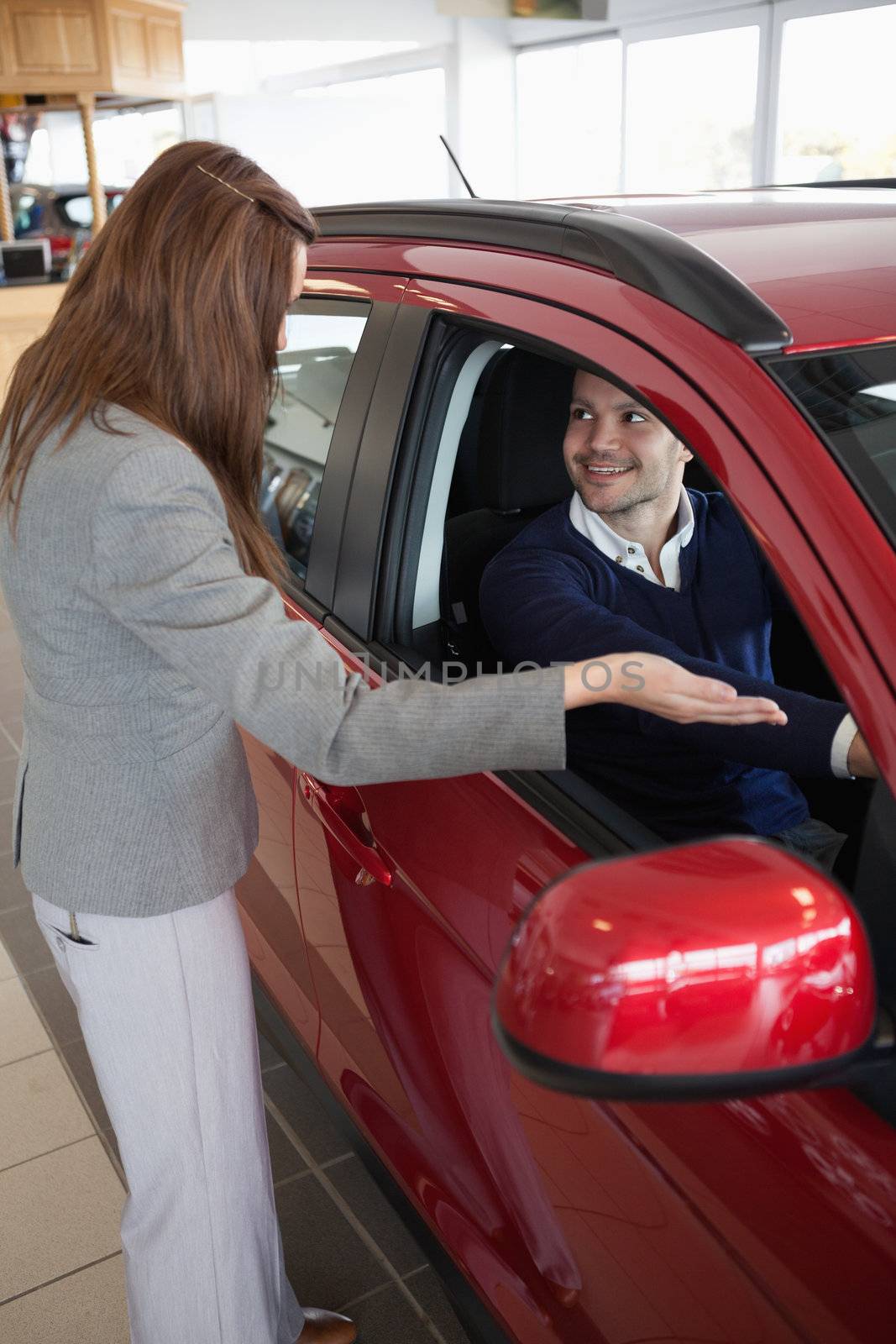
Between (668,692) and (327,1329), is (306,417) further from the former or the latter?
(327,1329)

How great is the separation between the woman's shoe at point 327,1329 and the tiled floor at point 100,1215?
0.05 meters

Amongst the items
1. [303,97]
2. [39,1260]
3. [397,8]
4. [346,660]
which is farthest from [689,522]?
[303,97]

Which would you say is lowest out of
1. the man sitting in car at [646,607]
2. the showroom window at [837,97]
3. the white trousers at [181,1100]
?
the white trousers at [181,1100]

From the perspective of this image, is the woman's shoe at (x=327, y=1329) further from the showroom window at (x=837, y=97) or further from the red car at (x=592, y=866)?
the showroom window at (x=837, y=97)

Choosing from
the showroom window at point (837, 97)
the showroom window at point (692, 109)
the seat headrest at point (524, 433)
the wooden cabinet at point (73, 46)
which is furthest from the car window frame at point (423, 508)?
the showroom window at point (692, 109)

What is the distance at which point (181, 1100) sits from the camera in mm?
1330

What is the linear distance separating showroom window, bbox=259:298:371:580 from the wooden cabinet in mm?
7235

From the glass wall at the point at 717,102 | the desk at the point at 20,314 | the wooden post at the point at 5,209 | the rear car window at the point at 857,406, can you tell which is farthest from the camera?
the glass wall at the point at 717,102

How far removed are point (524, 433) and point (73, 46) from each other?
7896mm

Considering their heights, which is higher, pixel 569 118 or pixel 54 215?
pixel 569 118

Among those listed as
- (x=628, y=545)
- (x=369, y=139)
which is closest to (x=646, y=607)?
(x=628, y=545)

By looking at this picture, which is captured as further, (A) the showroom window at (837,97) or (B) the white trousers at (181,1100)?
(A) the showroom window at (837,97)

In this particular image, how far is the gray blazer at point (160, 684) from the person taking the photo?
3.25 ft

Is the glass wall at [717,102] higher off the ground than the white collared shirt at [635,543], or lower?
higher
